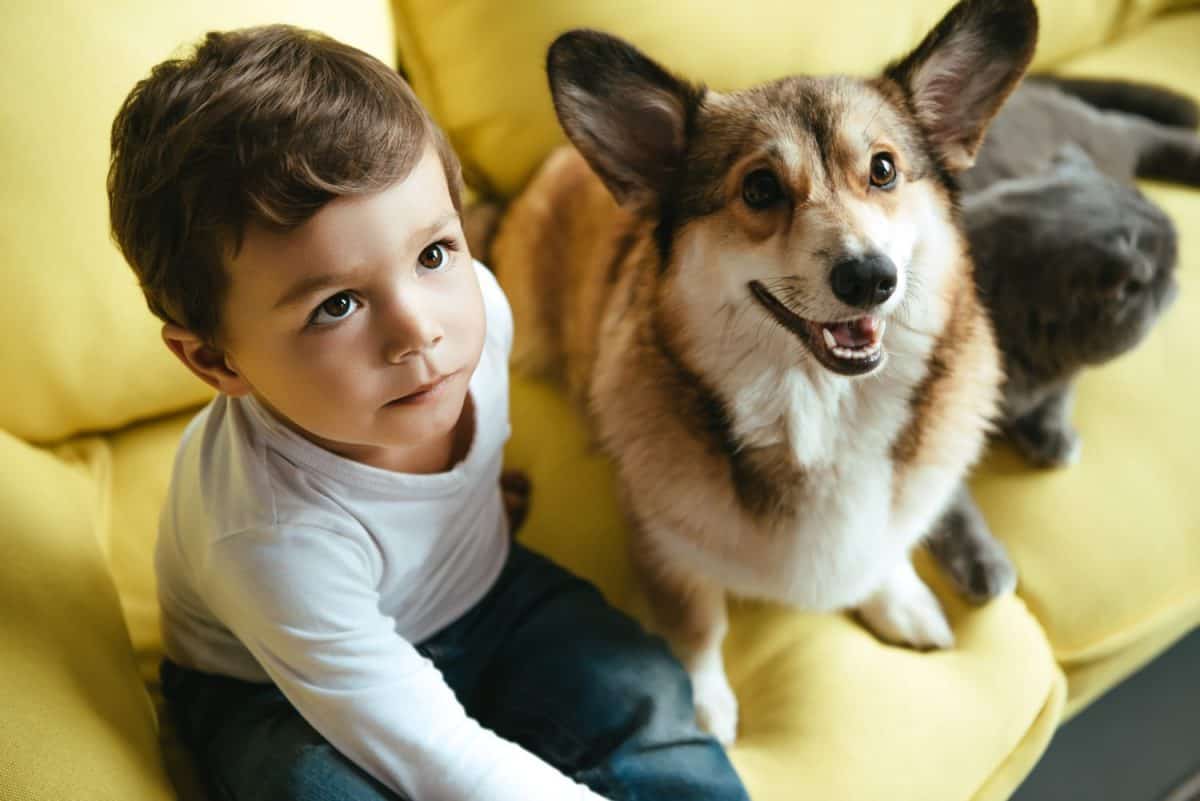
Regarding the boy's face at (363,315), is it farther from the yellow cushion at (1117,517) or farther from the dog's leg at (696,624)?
the yellow cushion at (1117,517)

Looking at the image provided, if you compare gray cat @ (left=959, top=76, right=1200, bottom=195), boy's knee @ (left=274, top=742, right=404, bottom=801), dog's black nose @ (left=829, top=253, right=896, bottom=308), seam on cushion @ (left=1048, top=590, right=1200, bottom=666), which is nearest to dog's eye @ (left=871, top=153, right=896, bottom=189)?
dog's black nose @ (left=829, top=253, right=896, bottom=308)

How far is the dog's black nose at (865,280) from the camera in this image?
826 mm

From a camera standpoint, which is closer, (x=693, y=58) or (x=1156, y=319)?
(x=1156, y=319)

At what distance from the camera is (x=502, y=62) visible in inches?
54.1

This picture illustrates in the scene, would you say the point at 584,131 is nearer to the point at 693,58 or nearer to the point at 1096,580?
the point at 693,58

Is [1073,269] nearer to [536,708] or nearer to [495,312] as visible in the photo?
[495,312]

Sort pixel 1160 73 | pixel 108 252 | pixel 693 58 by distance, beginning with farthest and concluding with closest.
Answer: pixel 1160 73 < pixel 693 58 < pixel 108 252

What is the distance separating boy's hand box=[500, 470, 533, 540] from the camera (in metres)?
1.32

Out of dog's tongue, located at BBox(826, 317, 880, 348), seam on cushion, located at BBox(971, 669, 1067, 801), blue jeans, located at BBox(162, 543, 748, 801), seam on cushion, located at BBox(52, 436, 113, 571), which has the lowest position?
seam on cushion, located at BBox(971, 669, 1067, 801)

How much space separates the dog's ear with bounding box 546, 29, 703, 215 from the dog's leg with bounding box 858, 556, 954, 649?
23.0 inches

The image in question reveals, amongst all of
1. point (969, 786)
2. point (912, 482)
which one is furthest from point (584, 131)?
point (969, 786)

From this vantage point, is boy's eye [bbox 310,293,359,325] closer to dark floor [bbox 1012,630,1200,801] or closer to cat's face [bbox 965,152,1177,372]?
cat's face [bbox 965,152,1177,372]

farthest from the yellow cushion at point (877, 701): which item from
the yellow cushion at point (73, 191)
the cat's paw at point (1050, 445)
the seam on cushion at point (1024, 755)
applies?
the yellow cushion at point (73, 191)

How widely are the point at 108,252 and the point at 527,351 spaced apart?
0.64 meters
